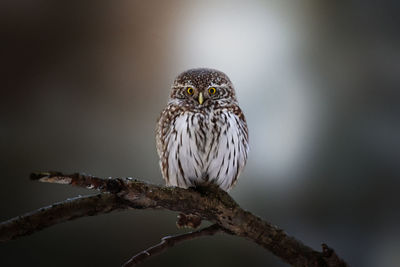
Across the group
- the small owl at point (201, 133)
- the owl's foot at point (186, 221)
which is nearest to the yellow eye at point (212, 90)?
the small owl at point (201, 133)

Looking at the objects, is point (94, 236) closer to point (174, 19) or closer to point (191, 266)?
point (191, 266)

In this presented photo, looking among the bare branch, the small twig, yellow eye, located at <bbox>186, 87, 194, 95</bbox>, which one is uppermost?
yellow eye, located at <bbox>186, 87, 194, 95</bbox>

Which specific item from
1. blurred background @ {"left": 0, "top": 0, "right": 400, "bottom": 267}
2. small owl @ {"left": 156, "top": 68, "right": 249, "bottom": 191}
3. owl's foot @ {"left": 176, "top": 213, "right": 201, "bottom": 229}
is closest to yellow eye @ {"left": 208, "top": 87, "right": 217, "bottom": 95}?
small owl @ {"left": 156, "top": 68, "right": 249, "bottom": 191}

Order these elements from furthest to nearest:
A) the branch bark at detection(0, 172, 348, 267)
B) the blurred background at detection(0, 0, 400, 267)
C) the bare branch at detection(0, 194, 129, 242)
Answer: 1. the blurred background at detection(0, 0, 400, 267)
2. the branch bark at detection(0, 172, 348, 267)
3. the bare branch at detection(0, 194, 129, 242)

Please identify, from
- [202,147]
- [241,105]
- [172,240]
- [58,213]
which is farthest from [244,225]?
[241,105]

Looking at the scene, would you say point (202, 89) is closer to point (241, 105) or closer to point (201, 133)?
point (201, 133)

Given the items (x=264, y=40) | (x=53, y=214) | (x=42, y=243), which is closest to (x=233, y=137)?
(x=53, y=214)

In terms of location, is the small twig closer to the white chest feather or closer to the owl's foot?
the owl's foot

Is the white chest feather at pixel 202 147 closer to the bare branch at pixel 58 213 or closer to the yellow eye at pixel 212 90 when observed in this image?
the yellow eye at pixel 212 90
